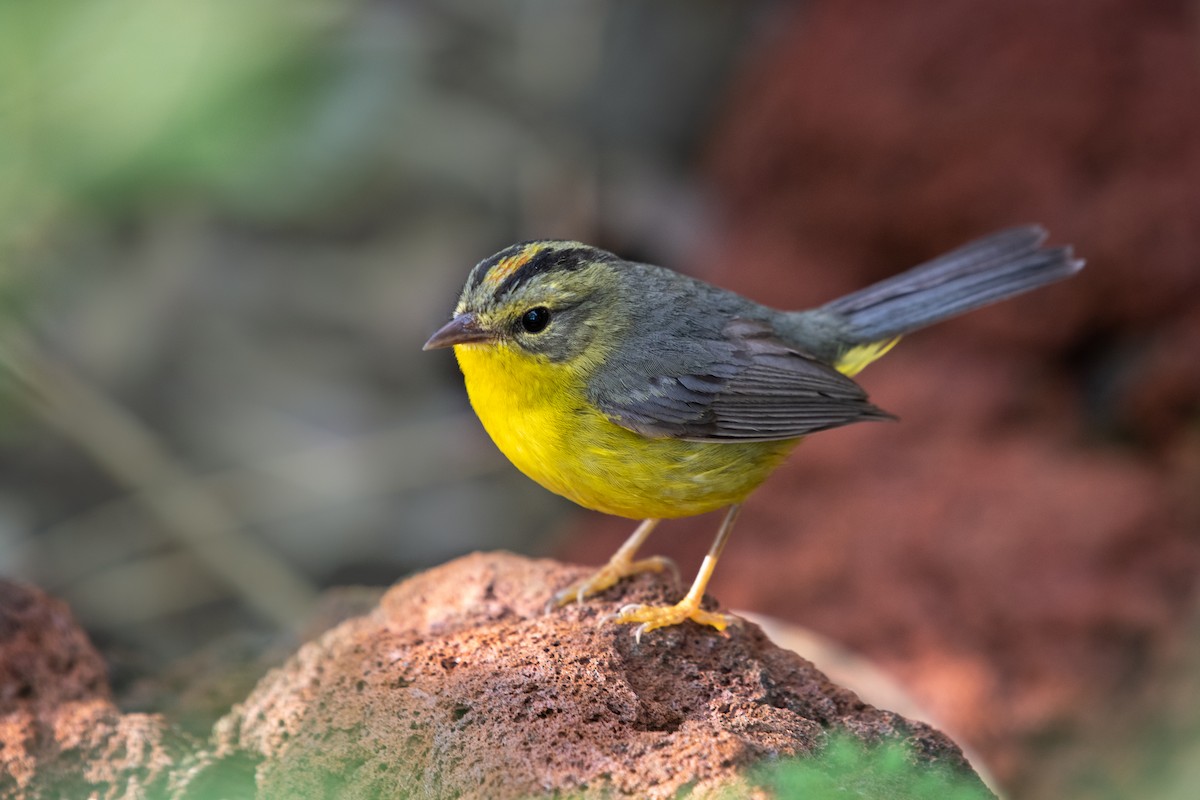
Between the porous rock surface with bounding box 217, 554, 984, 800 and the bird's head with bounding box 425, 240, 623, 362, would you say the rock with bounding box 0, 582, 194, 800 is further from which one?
the bird's head with bounding box 425, 240, 623, 362

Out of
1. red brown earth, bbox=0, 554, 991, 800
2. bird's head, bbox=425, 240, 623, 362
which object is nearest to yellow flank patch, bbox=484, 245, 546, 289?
bird's head, bbox=425, 240, 623, 362

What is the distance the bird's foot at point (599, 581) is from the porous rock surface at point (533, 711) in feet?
0.24

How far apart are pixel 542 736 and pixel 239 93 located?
3.32 m

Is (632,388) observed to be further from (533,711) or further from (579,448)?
(533,711)

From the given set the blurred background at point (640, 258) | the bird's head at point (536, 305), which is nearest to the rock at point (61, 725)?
the blurred background at point (640, 258)

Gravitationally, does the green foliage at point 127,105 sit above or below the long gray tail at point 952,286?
below

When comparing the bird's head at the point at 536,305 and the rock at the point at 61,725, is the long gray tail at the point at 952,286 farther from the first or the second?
the rock at the point at 61,725

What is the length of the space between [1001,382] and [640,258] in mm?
2852

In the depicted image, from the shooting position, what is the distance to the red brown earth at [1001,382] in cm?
596

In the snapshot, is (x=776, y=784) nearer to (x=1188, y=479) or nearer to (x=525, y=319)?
(x=525, y=319)

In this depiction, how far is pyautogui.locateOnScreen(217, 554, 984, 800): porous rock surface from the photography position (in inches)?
110

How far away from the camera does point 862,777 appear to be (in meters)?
2.81

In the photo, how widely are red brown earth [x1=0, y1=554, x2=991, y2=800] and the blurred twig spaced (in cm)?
261

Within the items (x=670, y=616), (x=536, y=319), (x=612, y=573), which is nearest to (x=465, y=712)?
(x=670, y=616)
